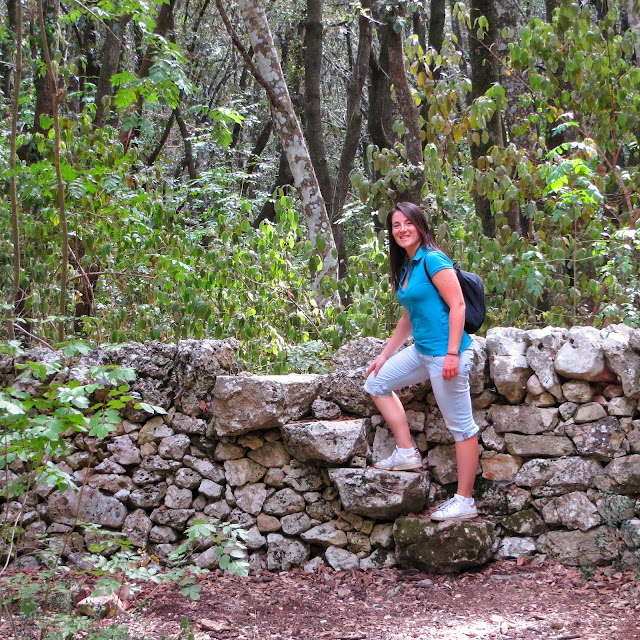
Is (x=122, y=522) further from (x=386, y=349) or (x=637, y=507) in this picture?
(x=637, y=507)

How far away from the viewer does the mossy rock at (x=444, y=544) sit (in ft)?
13.3

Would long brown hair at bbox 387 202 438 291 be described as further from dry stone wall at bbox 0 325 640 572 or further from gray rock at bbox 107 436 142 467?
gray rock at bbox 107 436 142 467

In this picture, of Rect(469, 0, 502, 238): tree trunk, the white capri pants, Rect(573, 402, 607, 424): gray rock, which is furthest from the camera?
Rect(469, 0, 502, 238): tree trunk

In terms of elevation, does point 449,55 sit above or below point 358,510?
above

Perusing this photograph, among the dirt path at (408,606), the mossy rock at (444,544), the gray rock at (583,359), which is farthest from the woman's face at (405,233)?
the dirt path at (408,606)

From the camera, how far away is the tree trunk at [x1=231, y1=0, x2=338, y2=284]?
6559 millimetres

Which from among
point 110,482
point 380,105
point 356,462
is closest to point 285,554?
point 356,462

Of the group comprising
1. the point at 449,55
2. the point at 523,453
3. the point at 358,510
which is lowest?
the point at 358,510

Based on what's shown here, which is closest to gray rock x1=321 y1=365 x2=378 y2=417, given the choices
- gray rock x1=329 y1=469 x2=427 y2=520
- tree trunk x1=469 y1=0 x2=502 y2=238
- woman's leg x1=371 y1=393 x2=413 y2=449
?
woman's leg x1=371 y1=393 x2=413 y2=449

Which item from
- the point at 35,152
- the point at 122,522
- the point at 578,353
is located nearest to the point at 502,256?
the point at 578,353

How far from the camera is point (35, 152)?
755cm

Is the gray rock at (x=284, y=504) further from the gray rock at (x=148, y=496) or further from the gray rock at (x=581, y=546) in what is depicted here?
the gray rock at (x=581, y=546)

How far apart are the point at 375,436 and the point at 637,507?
1.55 metres

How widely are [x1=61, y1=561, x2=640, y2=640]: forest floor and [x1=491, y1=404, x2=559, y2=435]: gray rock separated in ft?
2.55
